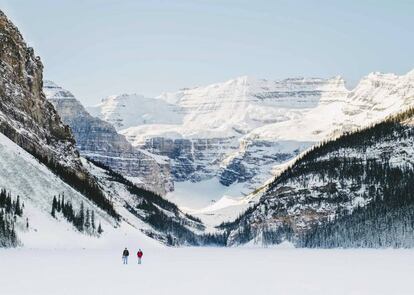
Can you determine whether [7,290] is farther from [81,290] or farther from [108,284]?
[108,284]

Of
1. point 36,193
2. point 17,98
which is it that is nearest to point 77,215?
point 36,193

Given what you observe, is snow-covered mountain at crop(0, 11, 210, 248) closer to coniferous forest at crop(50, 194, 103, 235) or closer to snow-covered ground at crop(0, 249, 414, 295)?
coniferous forest at crop(50, 194, 103, 235)

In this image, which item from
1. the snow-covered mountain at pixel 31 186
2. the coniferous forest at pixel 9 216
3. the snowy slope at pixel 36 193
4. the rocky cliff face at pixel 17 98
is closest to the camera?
the coniferous forest at pixel 9 216

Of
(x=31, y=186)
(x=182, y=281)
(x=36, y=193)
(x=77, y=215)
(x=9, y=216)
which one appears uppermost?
(x=31, y=186)

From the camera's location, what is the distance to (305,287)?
186ft

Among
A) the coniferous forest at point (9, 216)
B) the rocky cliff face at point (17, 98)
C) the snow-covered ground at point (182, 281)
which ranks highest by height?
the rocky cliff face at point (17, 98)

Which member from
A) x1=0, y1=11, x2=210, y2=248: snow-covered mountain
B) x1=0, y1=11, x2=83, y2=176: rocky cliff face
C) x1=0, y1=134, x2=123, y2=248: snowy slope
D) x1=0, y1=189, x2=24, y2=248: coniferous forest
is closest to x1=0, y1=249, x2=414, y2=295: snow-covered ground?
x1=0, y1=189, x2=24, y2=248: coniferous forest

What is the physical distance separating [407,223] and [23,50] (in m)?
112

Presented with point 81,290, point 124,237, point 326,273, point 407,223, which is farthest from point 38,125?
point 81,290

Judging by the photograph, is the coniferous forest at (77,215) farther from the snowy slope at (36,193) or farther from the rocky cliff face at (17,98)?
the rocky cliff face at (17,98)

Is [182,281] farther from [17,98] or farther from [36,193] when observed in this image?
[17,98]

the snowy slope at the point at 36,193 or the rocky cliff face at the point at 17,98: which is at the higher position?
the rocky cliff face at the point at 17,98

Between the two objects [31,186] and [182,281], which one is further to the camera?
[31,186]

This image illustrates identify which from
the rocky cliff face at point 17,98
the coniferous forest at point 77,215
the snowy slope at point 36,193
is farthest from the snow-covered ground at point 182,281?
the rocky cliff face at point 17,98
